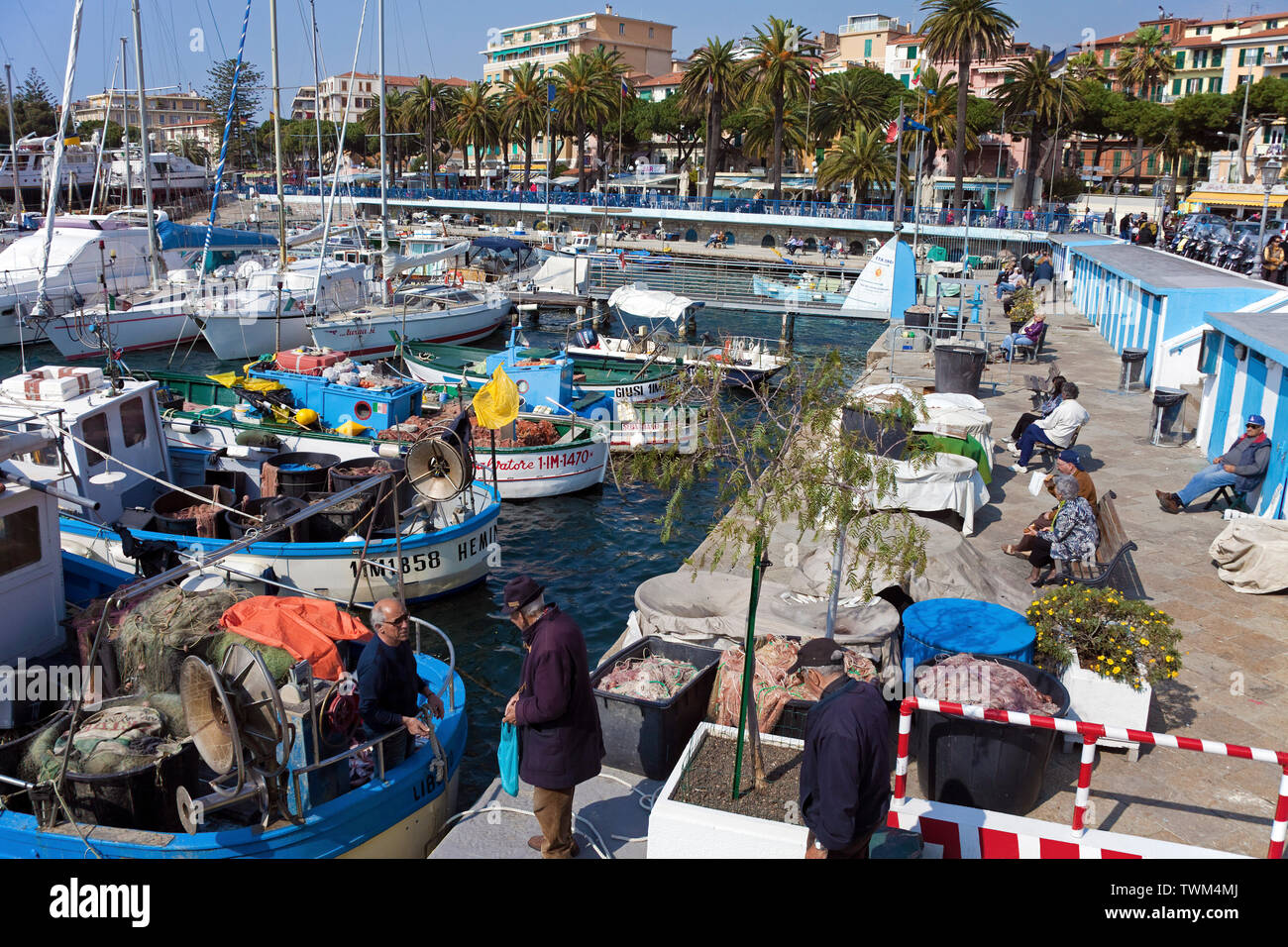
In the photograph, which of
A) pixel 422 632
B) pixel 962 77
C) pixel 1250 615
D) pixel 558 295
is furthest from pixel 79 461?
pixel 962 77

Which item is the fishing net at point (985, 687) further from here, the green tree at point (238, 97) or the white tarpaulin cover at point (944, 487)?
the green tree at point (238, 97)

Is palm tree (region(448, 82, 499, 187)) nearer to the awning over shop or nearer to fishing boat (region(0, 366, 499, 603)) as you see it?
the awning over shop

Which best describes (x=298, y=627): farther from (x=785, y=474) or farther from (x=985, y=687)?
(x=985, y=687)

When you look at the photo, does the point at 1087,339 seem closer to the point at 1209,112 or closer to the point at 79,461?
the point at 79,461

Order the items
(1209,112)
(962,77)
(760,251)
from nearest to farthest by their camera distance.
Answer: (962,77), (760,251), (1209,112)

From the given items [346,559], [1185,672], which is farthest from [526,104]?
[1185,672]

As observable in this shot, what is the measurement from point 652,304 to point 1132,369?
15431 millimetres

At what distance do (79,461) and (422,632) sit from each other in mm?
5178

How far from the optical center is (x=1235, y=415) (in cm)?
1599

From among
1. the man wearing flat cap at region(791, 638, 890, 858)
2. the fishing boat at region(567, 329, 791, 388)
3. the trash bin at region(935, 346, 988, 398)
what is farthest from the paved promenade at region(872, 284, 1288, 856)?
the fishing boat at region(567, 329, 791, 388)

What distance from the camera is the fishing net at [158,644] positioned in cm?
850

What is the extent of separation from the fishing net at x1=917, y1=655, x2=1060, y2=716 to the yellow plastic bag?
7.38 m

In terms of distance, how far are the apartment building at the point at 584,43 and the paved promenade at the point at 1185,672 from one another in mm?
131549

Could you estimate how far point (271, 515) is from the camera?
13.4 metres
